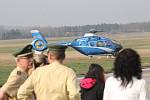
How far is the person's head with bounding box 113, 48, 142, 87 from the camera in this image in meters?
4.28

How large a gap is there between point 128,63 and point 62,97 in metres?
0.70

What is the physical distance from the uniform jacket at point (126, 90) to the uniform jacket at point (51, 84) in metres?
0.33

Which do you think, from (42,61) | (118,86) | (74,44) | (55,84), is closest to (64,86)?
(55,84)

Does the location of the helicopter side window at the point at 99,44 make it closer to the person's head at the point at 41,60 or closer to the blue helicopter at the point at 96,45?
the blue helicopter at the point at 96,45

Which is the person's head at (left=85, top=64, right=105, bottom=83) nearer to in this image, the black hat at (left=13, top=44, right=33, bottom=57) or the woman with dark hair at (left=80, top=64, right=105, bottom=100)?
the woman with dark hair at (left=80, top=64, right=105, bottom=100)

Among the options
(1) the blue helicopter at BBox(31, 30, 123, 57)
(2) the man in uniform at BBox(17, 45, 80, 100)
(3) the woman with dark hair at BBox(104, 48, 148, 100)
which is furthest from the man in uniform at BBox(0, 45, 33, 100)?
(1) the blue helicopter at BBox(31, 30, 123, 57)

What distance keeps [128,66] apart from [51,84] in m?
0.74

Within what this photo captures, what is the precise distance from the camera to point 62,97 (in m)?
4.42

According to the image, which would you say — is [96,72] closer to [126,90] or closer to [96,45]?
[126,90]

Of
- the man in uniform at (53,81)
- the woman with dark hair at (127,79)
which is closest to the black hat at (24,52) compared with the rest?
the man in uniform at (53,81)

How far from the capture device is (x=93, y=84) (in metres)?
6.07

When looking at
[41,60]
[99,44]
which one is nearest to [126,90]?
[41,60]

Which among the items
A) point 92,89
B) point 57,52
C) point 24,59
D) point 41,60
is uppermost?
point 57,52

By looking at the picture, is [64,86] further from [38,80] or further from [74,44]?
[74,44]
